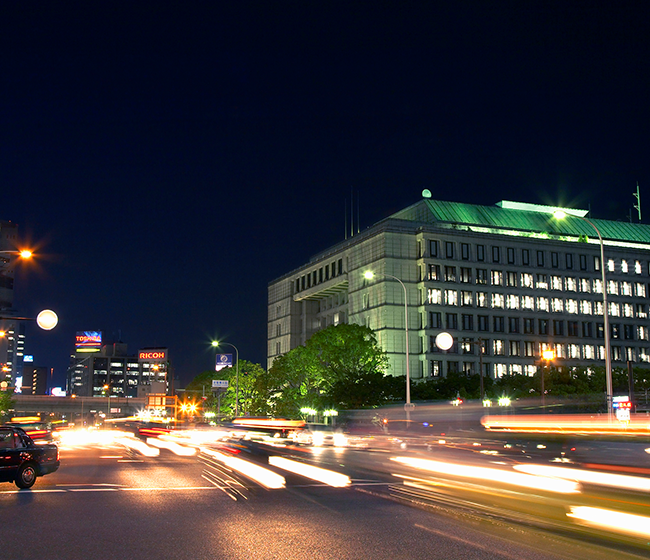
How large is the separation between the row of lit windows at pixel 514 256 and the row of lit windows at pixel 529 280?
1685mm

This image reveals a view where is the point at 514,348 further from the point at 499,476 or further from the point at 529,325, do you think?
the point at 499,476

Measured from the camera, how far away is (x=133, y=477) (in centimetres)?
2109

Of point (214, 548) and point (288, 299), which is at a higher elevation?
point (288, 299)

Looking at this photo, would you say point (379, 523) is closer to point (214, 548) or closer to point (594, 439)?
point (214, 548)

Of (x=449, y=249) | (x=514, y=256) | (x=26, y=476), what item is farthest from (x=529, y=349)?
(x=26, y=476)

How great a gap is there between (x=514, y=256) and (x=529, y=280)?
4291 mm

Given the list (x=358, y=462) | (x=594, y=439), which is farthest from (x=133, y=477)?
(x=594, y=439)

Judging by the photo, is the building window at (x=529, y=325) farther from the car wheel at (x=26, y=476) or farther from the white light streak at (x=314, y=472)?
the car wheel at (x=26, y=476)

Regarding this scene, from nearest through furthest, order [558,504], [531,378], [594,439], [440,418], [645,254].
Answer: [558,504]
[594,439]
[440,418]
[531,378]
[645,254]

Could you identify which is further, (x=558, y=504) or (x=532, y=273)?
(x=532, y=273)

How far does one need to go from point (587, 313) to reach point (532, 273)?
11.4m

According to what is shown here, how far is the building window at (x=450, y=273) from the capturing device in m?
103

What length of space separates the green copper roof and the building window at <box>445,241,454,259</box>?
5.15 metres

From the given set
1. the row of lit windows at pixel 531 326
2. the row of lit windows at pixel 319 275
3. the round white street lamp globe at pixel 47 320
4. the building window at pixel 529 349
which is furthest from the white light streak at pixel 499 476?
the row of lit windows at pixel 319 275
